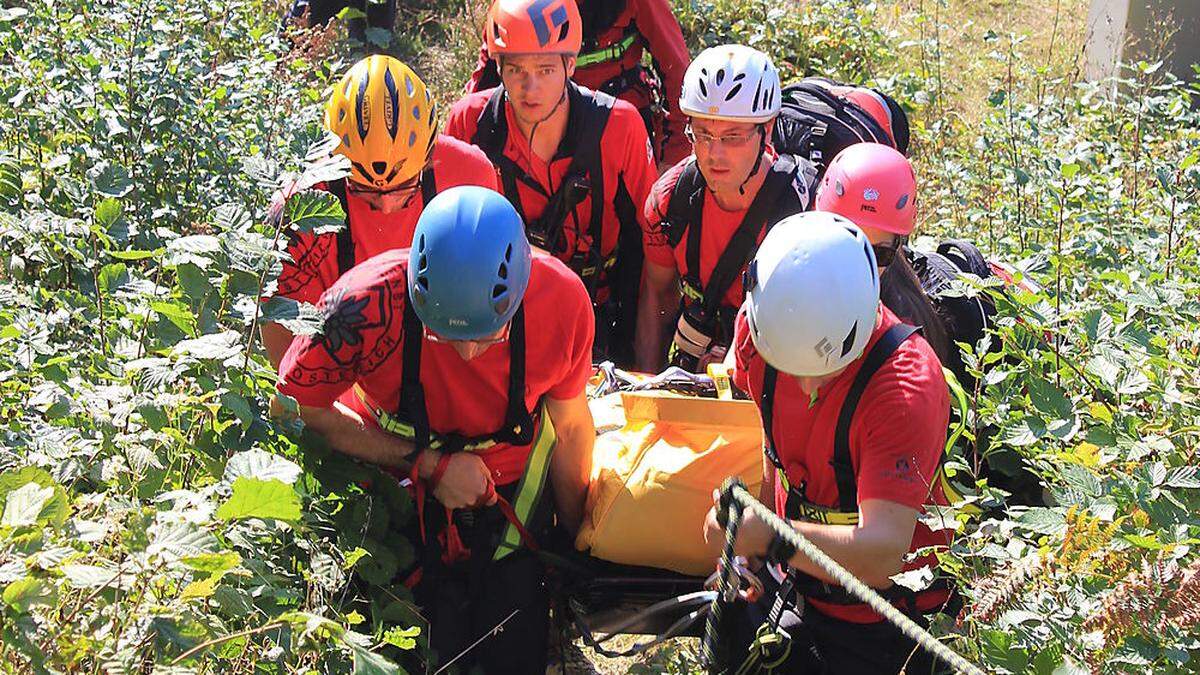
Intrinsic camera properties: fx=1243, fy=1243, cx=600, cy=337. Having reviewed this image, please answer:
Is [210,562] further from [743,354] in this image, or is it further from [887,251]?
[887,251]

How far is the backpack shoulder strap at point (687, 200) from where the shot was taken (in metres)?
5.06

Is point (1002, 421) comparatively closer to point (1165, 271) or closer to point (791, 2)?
point (1165, 271)

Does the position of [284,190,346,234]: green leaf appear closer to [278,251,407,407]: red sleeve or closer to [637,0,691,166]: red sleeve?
[278,251,407,407]: red sleeve

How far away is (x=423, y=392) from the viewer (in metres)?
3.75

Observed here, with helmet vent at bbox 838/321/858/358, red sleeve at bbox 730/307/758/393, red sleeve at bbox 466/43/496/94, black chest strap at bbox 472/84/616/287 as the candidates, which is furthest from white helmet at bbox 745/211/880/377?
red sleeve at bbox 466/43/496/94

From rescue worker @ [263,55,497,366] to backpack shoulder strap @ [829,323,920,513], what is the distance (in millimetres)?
1785

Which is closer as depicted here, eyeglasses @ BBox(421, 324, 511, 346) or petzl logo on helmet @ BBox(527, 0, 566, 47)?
eyeglasses @ BBox(421, 324, 511, 346)

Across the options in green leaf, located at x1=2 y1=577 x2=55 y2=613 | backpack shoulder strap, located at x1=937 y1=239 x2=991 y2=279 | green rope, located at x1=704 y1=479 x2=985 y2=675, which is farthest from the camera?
backpack shoulder strap, located at x1=937 y1=239 x2=991 y2=279

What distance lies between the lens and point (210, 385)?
3.11 m

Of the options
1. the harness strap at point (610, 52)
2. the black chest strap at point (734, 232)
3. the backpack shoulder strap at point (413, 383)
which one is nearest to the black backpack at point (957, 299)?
the black chest strap at point (734, 232)

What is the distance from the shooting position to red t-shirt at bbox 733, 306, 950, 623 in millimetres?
3344

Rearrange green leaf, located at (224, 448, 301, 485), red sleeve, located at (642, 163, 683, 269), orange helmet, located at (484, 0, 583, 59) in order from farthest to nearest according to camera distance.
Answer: orange helmet, located at (484, 0, 583, 59) < red sleeve, located at (642, 163, 683, 269) < green leaf, located at (224, 448, 301, 485)

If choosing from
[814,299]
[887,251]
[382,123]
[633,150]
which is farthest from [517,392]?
[633,150]

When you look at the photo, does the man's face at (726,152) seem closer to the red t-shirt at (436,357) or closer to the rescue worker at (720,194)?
the rescue worker at (720,194)
